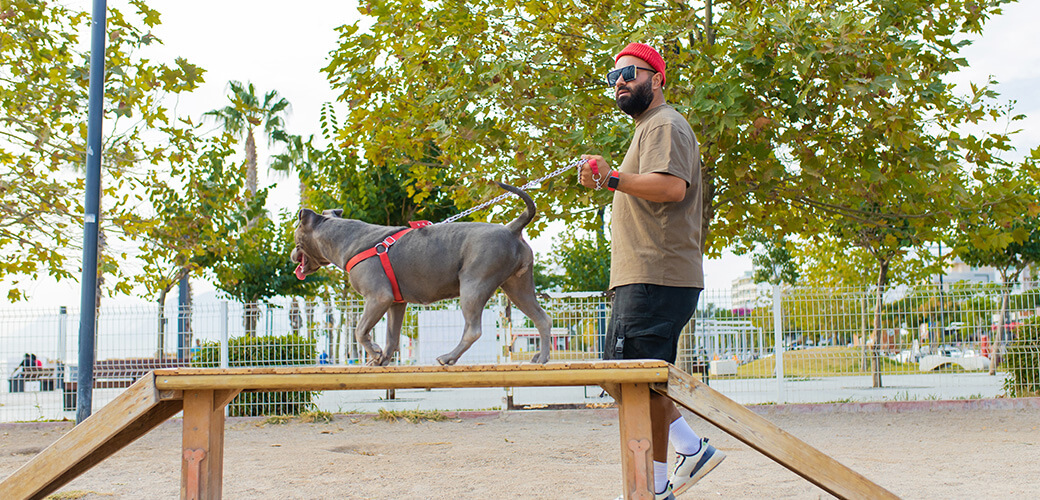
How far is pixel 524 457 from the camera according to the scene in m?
7.11

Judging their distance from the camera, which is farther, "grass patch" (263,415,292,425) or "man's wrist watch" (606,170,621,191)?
"grass patch" (263,415,292,425)

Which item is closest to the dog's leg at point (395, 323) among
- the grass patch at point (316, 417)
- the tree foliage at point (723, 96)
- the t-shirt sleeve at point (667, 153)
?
the t-shirt sleeve at point (667, 153)

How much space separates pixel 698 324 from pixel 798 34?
5.34m

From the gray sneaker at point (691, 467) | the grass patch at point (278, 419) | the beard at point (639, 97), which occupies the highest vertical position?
the beard at point (639, 97)

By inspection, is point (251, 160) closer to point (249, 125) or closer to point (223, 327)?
point (249, 125)

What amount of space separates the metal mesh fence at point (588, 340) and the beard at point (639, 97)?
7102mm

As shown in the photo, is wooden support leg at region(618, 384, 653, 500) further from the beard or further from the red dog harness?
the beard

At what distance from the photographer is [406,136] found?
9.34m

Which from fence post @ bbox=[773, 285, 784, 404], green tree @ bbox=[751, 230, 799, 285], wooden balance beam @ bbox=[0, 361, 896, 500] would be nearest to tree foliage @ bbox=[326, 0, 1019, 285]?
fence post @ bbox=[773, 285, 784, 404]

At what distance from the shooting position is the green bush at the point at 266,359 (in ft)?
36.1

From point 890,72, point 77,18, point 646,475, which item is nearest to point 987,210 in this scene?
point 890,72

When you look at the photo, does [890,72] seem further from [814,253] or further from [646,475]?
[814,253]

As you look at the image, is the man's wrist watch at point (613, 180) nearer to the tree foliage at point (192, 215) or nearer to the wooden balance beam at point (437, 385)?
the wooden balance beam at point (437, 385)

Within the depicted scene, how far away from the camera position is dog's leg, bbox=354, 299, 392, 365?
3.66 m
